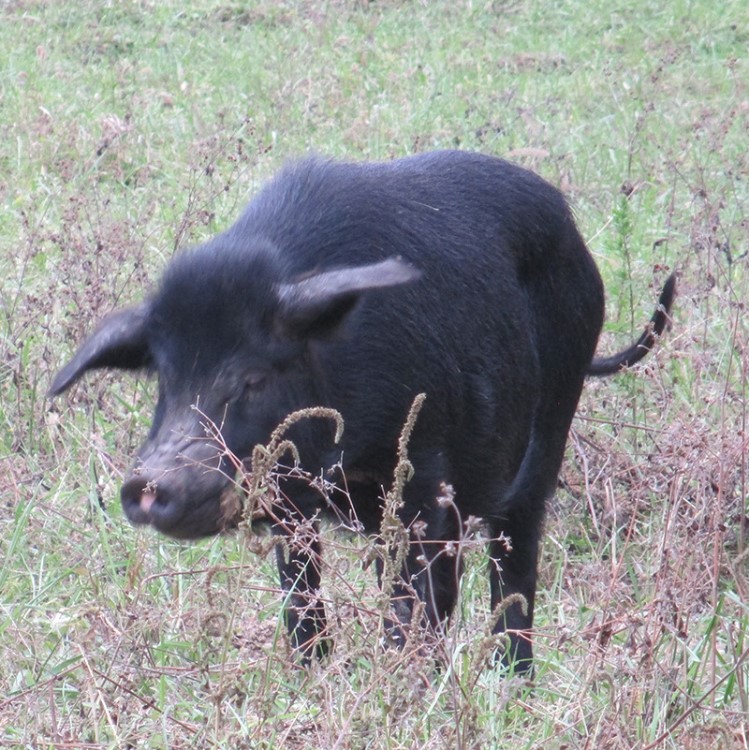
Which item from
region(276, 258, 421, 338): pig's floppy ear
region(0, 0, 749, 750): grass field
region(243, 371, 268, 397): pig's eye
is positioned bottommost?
region(0, 0, 749, 750): grass field

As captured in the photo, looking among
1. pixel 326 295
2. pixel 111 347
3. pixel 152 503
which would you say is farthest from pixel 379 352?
pixel 152 503

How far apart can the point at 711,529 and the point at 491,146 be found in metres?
5.55

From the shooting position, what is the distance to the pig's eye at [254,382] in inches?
154

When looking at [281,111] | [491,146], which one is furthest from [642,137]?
[281,111]

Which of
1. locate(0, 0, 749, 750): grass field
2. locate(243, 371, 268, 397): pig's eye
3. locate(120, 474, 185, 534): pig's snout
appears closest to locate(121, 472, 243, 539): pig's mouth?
locate(120, 474, 185, 534): pig's snout

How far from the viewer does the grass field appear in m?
3.36

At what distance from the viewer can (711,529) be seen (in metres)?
3.88

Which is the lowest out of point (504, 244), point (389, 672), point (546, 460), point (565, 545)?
point (565, 545)

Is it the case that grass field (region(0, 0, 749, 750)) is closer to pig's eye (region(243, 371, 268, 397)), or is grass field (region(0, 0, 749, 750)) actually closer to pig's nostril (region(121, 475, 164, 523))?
pig's nostril (region(121, 475, 164, 523))

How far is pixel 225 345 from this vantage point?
12.9ft

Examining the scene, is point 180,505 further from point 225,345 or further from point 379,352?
point 379,352

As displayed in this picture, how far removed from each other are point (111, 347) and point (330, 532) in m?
1.17

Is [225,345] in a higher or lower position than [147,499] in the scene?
higher

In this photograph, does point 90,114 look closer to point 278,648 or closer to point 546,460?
point 546,460
